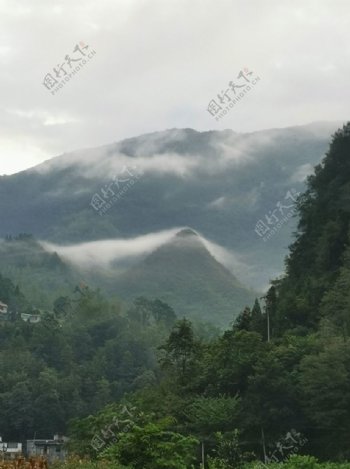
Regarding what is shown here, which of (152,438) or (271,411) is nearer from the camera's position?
(152,438)

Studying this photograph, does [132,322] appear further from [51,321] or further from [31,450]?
[31,450]

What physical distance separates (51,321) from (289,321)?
102 metres

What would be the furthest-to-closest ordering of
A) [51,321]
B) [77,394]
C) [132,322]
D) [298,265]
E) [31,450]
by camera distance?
1. [132,322]
2. [51,321]
3. [77,394]
4. [31,450]
5. [298,265]

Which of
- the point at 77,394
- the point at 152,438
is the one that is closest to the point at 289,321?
the point at 152,438

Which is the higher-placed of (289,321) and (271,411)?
(289,321)

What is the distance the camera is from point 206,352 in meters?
61.0

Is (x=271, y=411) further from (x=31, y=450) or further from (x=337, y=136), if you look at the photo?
(x=31, y=450)

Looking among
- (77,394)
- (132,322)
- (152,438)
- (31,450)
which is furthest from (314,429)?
(132,322)

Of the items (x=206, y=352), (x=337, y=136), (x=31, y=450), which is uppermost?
(x=337, y=136)

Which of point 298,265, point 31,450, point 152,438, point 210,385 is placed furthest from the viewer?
point 31,450
